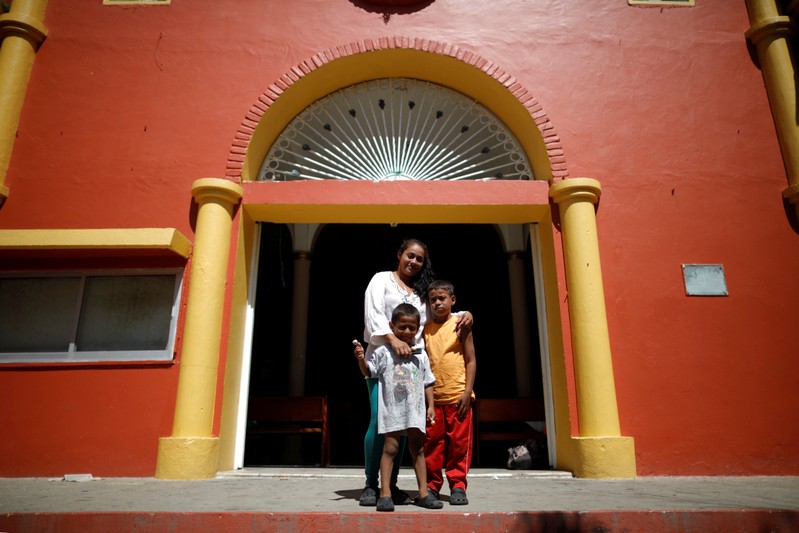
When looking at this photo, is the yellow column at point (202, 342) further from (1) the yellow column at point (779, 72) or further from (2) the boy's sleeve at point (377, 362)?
(1) the yellow column at point (779, 72)

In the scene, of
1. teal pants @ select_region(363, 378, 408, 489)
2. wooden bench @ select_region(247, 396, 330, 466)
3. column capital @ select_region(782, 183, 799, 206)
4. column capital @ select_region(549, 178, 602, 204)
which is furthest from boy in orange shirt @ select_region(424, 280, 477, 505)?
column capital @ select_region(782, 183, 799, 206)

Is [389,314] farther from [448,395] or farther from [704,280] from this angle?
[704,280]

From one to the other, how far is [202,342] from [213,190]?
48.4 inches

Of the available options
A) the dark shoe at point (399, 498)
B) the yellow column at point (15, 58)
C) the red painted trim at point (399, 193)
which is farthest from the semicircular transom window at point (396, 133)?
the dark shoe at point (399, 498)

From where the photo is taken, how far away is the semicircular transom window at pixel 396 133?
505 centimetres

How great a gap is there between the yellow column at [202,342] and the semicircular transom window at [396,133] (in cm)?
77

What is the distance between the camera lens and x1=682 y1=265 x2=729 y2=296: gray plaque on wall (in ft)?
14.2

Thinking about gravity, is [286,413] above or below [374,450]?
above

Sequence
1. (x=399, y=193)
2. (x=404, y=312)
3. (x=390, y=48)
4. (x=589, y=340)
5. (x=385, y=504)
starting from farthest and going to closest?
(x=390, y=48)
(x=399, y=193)
(x=589, y=340)
(x=404, y=312)
(x=385, y=504)

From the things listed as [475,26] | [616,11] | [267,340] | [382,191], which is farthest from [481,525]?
[267,340]

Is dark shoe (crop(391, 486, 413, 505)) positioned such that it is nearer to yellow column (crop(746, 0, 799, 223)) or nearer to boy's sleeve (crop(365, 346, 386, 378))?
boy's sleeve (crop(365, 346, 386, 378))

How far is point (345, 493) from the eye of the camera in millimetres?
3148

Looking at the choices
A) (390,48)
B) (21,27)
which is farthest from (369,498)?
(21,27)

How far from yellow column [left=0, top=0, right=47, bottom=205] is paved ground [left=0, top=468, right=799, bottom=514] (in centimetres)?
283
